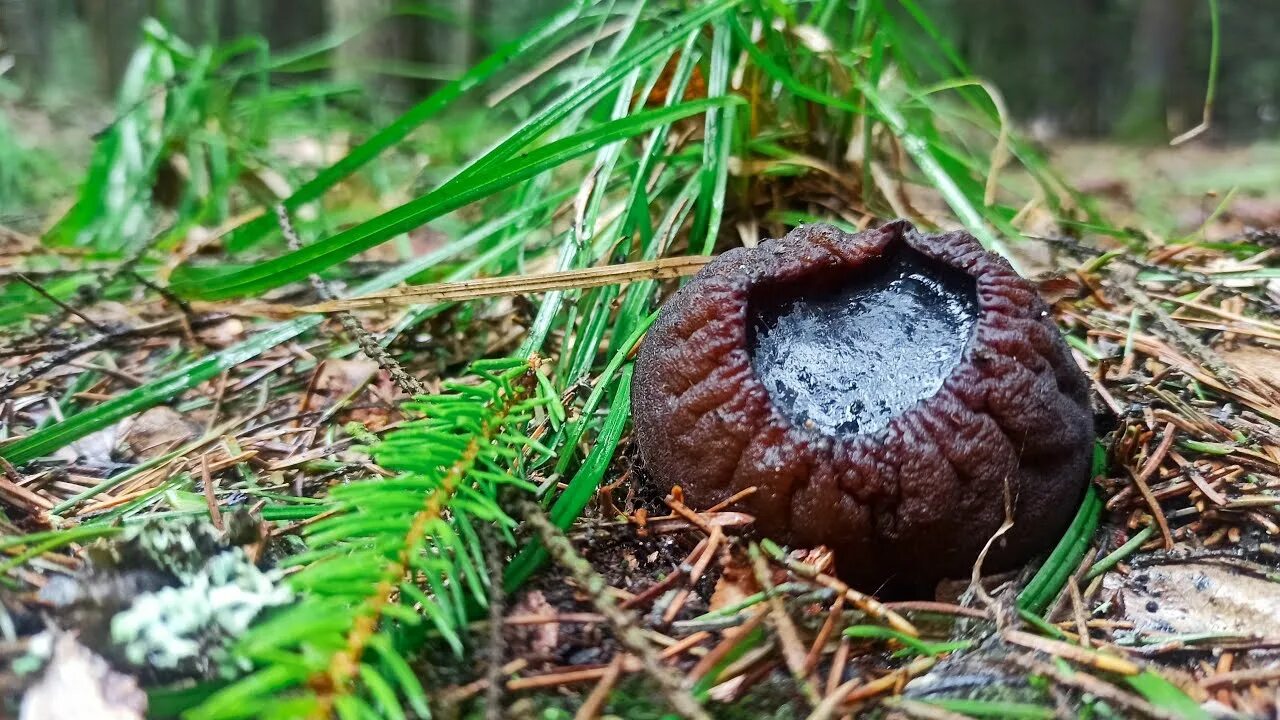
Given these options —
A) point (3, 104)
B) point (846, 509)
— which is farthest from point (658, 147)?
point (3, 104)

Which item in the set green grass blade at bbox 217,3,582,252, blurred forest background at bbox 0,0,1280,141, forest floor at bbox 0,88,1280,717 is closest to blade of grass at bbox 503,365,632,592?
forest floor at bbox 0,88,1280,717

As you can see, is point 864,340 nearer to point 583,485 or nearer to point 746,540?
point 746,540

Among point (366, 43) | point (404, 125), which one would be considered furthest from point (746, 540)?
point (366, 43)

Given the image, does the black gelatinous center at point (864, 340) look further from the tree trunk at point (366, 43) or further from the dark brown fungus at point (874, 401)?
the tree trunk at point (366, 43)

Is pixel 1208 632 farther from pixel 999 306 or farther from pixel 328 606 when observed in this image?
pixel 328 606

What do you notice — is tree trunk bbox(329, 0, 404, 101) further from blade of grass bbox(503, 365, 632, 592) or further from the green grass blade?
blade of grass bbox(503, 365, 632, 592)

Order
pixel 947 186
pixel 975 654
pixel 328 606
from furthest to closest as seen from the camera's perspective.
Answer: pixel 947 186 → pixel 975 654 → pixel 328 606

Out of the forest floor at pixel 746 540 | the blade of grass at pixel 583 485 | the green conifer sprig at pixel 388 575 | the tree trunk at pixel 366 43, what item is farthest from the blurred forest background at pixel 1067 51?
the green conifer sprig at pixel 388 575
